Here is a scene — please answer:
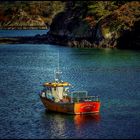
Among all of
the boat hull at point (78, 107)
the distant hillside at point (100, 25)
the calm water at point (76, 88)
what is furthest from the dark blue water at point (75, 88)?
the distant hillside at point (100, 25)

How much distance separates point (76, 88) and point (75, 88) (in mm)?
153

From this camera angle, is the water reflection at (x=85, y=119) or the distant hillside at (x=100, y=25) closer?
the water reflection at (x=85, y=119)

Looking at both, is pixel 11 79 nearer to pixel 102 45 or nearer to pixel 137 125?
pixel 137 125

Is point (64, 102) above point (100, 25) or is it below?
above

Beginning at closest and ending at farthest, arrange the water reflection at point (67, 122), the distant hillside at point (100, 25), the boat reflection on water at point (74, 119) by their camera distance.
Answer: the water reflection at point (67, 122) → the boat reflection on water at point (74, 119) → the distant hillside at point (100, 25)

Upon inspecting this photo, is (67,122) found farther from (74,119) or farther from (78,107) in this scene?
(78,107)

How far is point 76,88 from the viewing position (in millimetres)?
87625

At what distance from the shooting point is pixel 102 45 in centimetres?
16175

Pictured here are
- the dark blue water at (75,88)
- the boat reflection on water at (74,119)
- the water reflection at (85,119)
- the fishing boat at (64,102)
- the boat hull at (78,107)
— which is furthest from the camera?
the fishing boat at (64,102)

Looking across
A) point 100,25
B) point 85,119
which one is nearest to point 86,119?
point 85,119

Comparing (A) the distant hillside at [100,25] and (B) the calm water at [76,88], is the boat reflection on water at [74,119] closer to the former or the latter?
(B) the calm water at [76,88]

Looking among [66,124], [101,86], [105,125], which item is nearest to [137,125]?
[105,125]

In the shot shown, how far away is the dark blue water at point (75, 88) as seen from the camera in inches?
2386

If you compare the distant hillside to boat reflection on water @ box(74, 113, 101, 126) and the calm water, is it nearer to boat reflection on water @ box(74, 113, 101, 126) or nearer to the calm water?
the calm water
